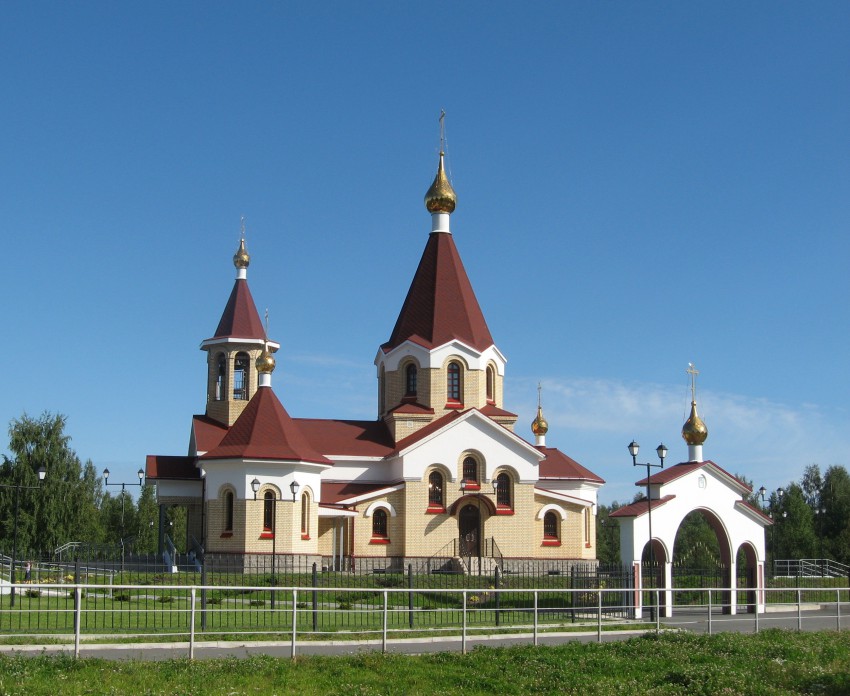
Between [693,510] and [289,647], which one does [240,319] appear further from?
[289,647]

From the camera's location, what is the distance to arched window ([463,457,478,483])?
3475 cm

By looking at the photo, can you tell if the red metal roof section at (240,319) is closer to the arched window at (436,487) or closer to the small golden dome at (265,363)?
the small golden dome at (265,363)

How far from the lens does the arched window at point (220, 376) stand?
129 ft

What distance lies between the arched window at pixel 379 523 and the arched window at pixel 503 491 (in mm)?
3867

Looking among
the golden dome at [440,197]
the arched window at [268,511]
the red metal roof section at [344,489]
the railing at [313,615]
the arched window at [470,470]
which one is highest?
the golden dome at [440,197]

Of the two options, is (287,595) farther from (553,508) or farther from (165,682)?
(553,508)

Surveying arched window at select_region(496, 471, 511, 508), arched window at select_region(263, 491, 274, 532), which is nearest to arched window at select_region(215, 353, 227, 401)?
arched window at select_region(263, 491, 274, 532)

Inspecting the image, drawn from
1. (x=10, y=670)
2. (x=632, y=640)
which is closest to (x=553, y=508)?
(x=632, y=640)

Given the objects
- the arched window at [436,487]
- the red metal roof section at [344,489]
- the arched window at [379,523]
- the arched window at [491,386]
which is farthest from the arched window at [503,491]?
the arched window at [379,523]

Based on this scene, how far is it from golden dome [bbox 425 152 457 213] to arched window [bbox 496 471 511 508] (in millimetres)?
10759

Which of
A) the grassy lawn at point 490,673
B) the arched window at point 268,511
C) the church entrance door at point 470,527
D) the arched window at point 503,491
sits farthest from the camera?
the arched window at point 503,491

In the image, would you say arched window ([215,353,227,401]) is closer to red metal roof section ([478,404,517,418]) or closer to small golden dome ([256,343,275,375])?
small golden dome ([256,343,275,375])

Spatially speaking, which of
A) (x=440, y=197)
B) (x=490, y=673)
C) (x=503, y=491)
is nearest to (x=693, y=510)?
(x=503, y=491)

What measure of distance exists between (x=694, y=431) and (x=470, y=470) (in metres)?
8.69
